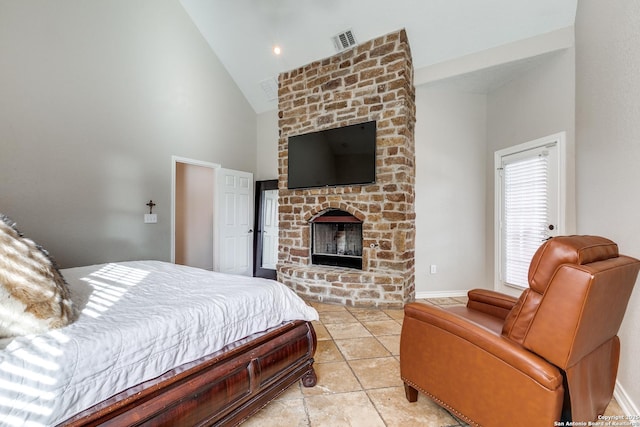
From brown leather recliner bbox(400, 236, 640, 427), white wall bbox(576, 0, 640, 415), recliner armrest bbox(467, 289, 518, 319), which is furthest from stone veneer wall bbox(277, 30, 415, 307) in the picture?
brown leather recliner bbox(400, 236, 640, 427)

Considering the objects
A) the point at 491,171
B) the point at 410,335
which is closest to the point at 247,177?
the point at 491,171

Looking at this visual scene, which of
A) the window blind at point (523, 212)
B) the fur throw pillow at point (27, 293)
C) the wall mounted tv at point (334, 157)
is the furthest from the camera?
the wall mounted tv at point (334, 157)

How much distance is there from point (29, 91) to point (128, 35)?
133 centimetres

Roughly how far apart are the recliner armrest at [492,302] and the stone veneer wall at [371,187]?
1369mm

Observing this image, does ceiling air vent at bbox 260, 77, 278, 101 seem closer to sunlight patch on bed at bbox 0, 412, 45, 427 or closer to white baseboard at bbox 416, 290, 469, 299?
white baseboard at bbox 416, 290, 469, 299

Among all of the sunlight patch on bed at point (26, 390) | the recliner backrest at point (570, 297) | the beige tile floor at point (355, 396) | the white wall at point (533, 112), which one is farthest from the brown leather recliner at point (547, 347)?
the white wall at point (533, 112)

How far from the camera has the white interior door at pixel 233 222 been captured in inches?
182

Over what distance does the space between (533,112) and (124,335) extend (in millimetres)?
4169

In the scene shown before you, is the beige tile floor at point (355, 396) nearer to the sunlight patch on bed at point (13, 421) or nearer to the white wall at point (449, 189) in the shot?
the sunlight patch on bed at point (13, 421)

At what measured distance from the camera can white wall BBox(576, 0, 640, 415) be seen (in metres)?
1.64

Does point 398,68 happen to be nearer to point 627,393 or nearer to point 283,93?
point 283,93

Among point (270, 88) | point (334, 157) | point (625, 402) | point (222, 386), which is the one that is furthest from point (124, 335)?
point (270, 88)

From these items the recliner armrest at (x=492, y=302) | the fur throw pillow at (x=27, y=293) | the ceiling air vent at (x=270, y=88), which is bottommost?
the recliner armrest at (x=492, y=302)

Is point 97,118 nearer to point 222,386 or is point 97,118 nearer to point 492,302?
point 222,386
